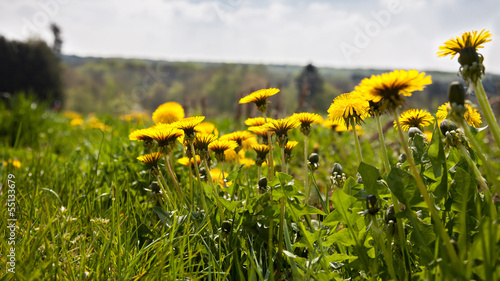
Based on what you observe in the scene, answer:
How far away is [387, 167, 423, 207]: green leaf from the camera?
2.97 ft

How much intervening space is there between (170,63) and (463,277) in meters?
107

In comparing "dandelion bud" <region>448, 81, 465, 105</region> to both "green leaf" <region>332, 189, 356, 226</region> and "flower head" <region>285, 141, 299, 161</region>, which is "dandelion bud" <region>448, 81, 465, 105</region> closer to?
"green leaf" <region>332, 189, 356, 226</region>

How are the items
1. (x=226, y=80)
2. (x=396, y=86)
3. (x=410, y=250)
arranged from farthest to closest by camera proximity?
(x=226, y=80), (x=410, y=250), (x=396, y=86)

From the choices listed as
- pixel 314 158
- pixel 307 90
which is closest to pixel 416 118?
pixel 314 158

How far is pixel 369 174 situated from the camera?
3.32 ft

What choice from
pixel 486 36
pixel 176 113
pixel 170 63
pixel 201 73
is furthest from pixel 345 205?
pixel 170 63

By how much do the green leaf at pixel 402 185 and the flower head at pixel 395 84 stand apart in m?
0.20

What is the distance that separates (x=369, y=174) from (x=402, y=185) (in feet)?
0.37

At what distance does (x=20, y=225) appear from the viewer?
4.00ft

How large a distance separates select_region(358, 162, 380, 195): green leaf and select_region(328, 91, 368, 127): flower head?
0.53ft

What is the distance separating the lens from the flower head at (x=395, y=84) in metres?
0.79

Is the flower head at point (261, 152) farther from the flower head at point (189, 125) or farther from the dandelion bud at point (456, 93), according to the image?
the dandelion bud at point (456, 93)

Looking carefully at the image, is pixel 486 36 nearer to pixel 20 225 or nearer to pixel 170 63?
pixel 20 225

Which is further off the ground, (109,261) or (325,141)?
(325,141)
